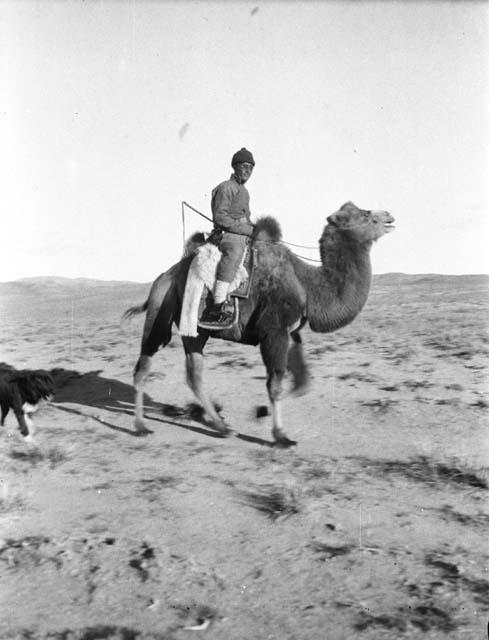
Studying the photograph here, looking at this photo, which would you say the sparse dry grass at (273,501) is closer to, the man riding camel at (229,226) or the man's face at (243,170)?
the man riding camel at (229,226)

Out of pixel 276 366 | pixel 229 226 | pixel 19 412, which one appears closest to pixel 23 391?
pixel 19 412

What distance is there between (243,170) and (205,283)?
51.0 inches

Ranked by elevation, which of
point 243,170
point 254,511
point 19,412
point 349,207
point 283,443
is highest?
point 243,170

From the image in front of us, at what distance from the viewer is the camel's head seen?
7.21 m

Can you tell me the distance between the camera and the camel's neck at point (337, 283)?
723 centimetres

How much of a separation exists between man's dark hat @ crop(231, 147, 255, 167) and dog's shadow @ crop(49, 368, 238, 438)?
10.1 feet

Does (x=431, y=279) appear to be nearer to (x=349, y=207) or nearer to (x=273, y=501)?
(x=349, y=207)

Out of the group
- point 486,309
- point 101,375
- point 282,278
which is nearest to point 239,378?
point 101,375

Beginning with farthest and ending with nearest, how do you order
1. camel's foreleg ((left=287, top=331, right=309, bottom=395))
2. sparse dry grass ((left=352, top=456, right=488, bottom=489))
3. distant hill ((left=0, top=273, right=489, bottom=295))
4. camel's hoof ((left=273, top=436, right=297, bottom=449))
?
distant hill ((left=0, top=273, right=489, bottom=295)), camel's foreleg ((left=287, top=331, right=309, bottom=395)), camel's hoof ((left=273, top=436, right=297, bottom=449)), sparse dry grass ((left=352, top=456, right=488, bottom=489))

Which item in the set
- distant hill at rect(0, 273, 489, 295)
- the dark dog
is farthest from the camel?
distant hill at rect(0, 273, 489, 295)

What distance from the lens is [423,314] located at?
15336mm

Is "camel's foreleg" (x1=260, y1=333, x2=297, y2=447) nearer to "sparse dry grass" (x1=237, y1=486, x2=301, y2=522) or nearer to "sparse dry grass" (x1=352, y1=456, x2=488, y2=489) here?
"sparse dry grass" (x1=352, y1=456, x2=488, y2=489)

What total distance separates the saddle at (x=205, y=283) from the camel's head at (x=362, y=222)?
40.8 inches

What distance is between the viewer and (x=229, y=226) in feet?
23.5
